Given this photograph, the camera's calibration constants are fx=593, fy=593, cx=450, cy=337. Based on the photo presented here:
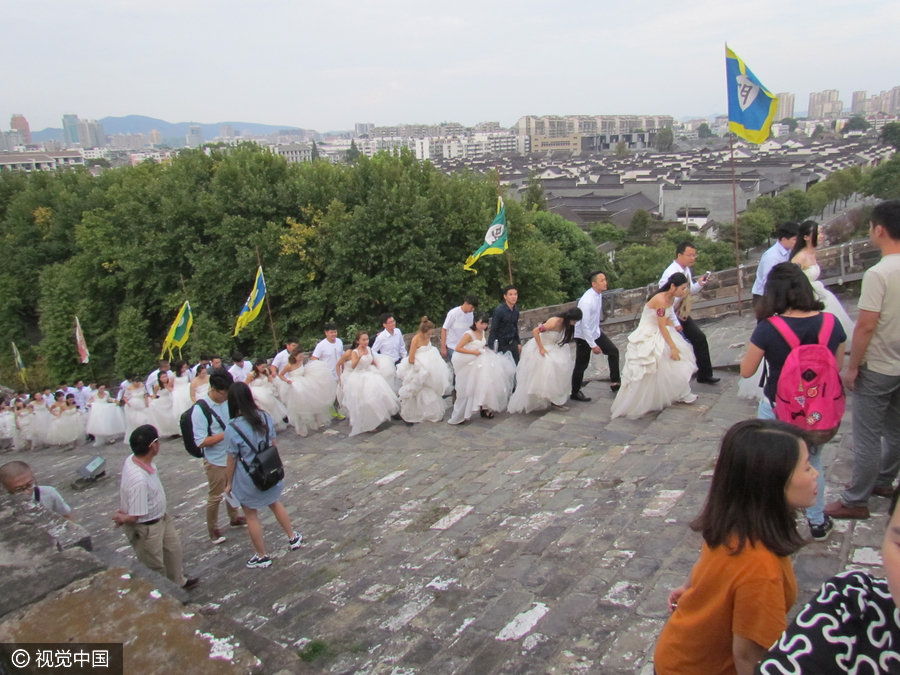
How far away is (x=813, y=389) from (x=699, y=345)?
395 centimetres

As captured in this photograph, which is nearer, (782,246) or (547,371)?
(782,246)

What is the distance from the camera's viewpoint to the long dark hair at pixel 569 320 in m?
6.88

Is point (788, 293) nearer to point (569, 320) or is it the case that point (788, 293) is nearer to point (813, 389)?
point (813, 389)

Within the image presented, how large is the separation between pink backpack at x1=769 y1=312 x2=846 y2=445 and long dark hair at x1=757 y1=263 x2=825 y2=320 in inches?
9.8

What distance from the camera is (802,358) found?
3227 mm

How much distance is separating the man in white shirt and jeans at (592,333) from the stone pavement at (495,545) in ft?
1.49

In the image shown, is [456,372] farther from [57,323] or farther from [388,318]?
[57,323]

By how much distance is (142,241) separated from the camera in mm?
21812

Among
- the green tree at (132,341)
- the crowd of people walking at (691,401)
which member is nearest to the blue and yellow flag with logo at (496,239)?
the crowd of people walking at (691,401)

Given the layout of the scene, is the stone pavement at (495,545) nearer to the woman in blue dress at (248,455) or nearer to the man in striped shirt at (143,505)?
the woman in blue dress at (248,455)

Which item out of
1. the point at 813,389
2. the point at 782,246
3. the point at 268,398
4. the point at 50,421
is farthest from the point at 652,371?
the point at 50,421

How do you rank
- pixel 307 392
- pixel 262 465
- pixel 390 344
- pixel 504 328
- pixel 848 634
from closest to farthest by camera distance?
1. pixel 848 634
2. pixel 262 465
3. pixel 504 328
4. pixel 307 392
5. pixel 390 344

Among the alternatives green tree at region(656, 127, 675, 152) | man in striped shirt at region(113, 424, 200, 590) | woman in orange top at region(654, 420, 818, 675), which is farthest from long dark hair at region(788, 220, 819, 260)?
green tree at region(656, 127, 675, 152)

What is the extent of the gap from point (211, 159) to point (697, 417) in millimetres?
20811
